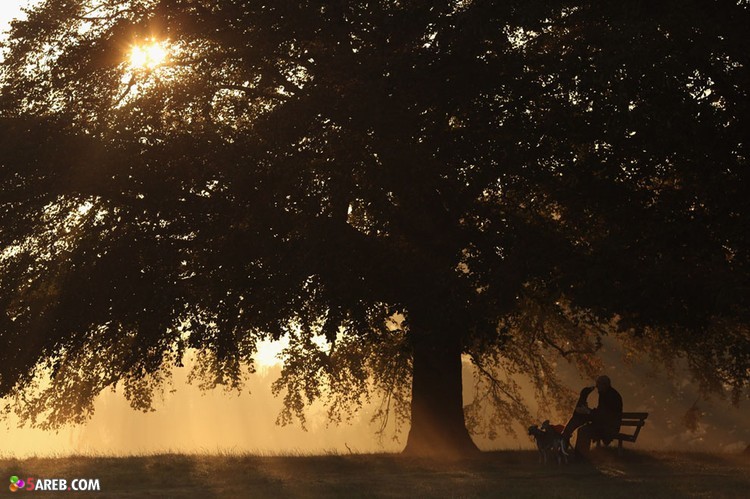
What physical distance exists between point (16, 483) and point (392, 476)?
5924 mm

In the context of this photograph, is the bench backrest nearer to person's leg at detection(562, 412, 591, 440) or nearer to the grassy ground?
the grassy ground

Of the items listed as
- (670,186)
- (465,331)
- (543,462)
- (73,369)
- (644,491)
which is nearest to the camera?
(644,491)

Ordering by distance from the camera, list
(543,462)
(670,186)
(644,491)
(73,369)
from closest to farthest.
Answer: (644,491) < (670,186) < (543,462) < (73,369)

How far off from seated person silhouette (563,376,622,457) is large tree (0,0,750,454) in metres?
1.98

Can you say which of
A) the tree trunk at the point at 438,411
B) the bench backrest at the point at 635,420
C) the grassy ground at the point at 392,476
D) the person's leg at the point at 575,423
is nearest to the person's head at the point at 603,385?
the person's leg at the point at 575,423

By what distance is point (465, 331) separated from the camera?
15.9m

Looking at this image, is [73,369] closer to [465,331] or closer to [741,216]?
[465,331]

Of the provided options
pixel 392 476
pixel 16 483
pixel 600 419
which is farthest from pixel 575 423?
pixel 16 483

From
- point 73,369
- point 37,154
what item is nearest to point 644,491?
point 37,154

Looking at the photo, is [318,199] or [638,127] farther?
[318,199]

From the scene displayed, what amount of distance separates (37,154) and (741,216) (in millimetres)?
12063

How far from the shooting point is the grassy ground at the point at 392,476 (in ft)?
44.3

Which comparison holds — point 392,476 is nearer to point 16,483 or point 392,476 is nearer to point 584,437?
point 584,437

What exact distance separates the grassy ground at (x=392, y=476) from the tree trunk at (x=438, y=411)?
0.90 meters
